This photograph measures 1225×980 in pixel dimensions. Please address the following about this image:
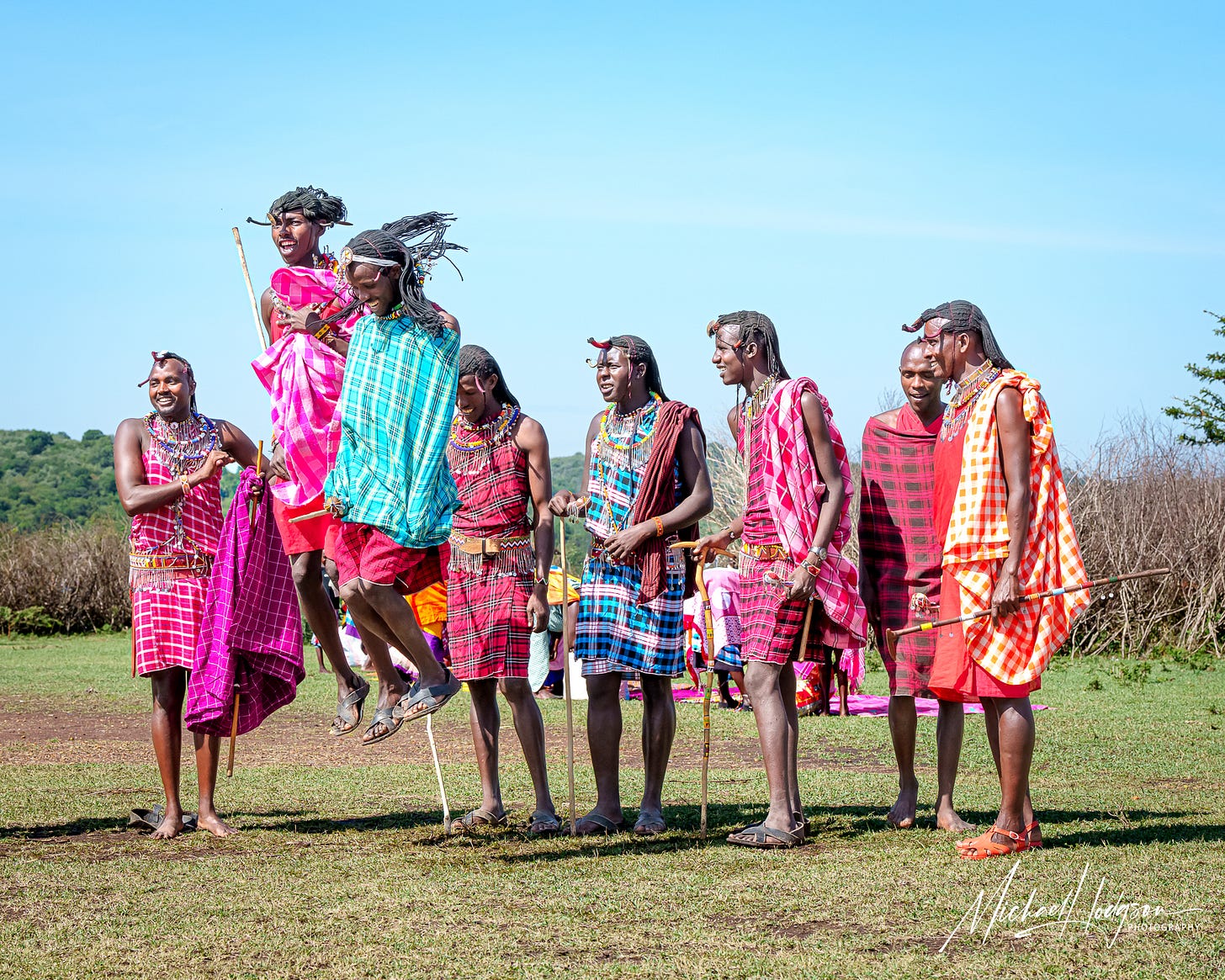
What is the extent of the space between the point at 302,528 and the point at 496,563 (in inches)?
41.4

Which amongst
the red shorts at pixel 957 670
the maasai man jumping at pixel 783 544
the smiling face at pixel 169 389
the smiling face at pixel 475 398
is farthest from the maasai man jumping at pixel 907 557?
the smiling face at pixel 169 389

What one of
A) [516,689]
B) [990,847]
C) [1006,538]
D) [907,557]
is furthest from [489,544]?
[990,847]

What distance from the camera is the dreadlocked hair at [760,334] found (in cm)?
667

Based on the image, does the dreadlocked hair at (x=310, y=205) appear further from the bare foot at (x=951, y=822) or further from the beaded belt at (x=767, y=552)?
the bare foot at (x=951, y=822)

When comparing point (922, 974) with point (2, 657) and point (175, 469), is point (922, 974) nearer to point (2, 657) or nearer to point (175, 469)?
point (175, 469)

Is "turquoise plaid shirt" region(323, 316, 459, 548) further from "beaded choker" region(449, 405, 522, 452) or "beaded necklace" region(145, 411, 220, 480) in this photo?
"beaded necklace" region(145, 411, 220, 480)

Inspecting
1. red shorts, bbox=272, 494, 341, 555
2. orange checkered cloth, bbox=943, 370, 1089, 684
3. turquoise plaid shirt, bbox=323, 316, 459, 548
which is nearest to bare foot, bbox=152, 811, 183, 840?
red shorts, bbox=272, 494, 341, 555

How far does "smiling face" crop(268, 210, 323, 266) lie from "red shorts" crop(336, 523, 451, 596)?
1.62 metres

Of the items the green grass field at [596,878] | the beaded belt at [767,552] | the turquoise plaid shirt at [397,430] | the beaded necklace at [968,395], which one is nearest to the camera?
the green grass field at [596,878]

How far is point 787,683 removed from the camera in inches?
260

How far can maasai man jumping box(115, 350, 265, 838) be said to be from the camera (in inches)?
272

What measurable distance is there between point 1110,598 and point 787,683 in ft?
43.3

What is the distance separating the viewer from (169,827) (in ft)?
22.3

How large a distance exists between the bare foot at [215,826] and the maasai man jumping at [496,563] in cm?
122
